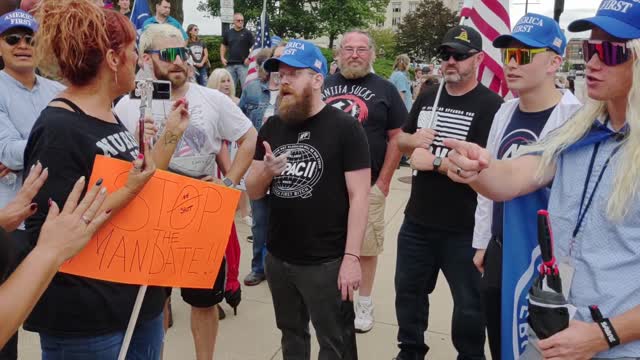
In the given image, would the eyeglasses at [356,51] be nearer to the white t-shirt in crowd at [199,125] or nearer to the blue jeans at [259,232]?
the white t-shirt in crowd at [199,125]

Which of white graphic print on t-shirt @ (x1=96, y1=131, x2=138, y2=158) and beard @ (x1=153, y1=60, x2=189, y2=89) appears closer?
white graphic print on t-shirt @ (x1=96, y1=131, x2=138, y2=158)

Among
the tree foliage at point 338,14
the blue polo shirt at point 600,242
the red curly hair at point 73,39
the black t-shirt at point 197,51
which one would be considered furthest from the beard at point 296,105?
the tree foliage at point 338,14

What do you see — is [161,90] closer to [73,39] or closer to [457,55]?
[73,39]

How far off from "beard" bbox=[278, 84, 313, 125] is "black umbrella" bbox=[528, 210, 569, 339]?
1470 millimetres

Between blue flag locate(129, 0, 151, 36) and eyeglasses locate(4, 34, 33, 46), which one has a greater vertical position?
blue flag locate(129, 0, 151, 36)

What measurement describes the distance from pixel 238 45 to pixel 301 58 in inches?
336

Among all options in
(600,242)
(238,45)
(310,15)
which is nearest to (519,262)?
(600,242)

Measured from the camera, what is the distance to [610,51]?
160 centimetres

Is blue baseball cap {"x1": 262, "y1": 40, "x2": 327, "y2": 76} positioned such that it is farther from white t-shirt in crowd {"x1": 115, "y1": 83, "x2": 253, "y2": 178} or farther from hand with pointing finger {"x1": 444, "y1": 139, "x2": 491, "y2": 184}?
hand with pointing finger {"x1": 444, "y1": 139, "x2": 491, "y2": 184}

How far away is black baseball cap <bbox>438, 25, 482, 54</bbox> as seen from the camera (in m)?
3.26

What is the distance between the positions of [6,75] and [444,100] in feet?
8.78

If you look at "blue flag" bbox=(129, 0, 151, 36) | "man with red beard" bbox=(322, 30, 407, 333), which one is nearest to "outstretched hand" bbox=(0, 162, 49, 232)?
"man with red beard" bbox=(322, 30, 407, 333)

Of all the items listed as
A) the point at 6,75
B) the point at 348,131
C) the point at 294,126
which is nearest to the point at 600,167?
the point at 348,131

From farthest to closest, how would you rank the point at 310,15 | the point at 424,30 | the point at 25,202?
the point at 424,30
the point at 310,15
the point at 25,202
